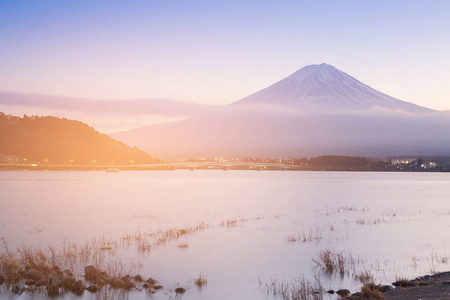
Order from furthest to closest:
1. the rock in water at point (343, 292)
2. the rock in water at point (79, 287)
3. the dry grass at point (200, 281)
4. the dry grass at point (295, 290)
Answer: the dry grass at point (200, 281) < the rock in water at point (79, 287) < the rock in water at point (343, 292) < the dry grass at point (295, 290)

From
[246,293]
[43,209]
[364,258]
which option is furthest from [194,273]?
[43,209]

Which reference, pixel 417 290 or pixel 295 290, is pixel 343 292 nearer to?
pixel 295 290

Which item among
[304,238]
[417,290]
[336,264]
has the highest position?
[417,290]

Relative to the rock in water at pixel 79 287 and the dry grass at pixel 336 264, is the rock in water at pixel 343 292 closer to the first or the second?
the dry grass at pixel 336 264

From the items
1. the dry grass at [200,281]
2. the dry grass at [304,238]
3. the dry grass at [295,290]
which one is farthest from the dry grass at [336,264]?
the dry grass at [304,238]

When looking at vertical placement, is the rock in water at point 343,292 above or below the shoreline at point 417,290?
below

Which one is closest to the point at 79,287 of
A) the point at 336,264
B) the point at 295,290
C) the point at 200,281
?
the point at 200,281

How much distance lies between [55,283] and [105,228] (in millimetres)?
15357

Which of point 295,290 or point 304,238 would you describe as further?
point 304,238

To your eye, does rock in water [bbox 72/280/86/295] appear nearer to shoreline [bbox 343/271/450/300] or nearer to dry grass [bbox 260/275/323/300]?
dry grass [bbox 260/275/323/300]

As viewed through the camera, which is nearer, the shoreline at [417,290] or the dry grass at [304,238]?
the shoreline at [417,290]

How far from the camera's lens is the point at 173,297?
439 inches

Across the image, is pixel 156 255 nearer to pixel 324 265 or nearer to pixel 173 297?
pixel 173 297

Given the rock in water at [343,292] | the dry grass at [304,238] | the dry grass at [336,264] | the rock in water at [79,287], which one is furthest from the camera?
the dry grass at [304,238]
